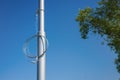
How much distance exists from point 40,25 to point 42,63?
68cm

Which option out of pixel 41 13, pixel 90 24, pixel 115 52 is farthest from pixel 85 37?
pixel 41 13

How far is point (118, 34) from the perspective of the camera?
15.4m

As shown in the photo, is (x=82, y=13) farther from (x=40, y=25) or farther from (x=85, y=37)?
(x=40, y=25)

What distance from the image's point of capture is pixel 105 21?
15984mm

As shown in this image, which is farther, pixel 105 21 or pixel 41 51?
pixel 105 21

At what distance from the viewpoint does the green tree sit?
15727 mm

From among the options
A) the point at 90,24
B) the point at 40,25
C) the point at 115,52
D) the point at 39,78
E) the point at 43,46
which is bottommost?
the point at 39,78

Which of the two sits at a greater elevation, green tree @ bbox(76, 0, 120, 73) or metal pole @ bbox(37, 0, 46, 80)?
green tree @ bbox(76, 0, 120, 73)

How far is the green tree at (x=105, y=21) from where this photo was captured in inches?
619

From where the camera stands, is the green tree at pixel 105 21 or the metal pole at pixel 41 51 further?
the green tree at pixel 105 21

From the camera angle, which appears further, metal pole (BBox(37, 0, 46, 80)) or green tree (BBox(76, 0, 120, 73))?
green tree (BBox(76, 0, 120, 73))

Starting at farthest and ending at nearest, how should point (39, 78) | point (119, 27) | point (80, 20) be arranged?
point (80, 20) → point (119, 27) → point (39, 78)

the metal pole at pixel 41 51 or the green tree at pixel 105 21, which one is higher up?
the green tree at pixel 105 21

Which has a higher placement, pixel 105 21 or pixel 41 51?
pixel 105 21
